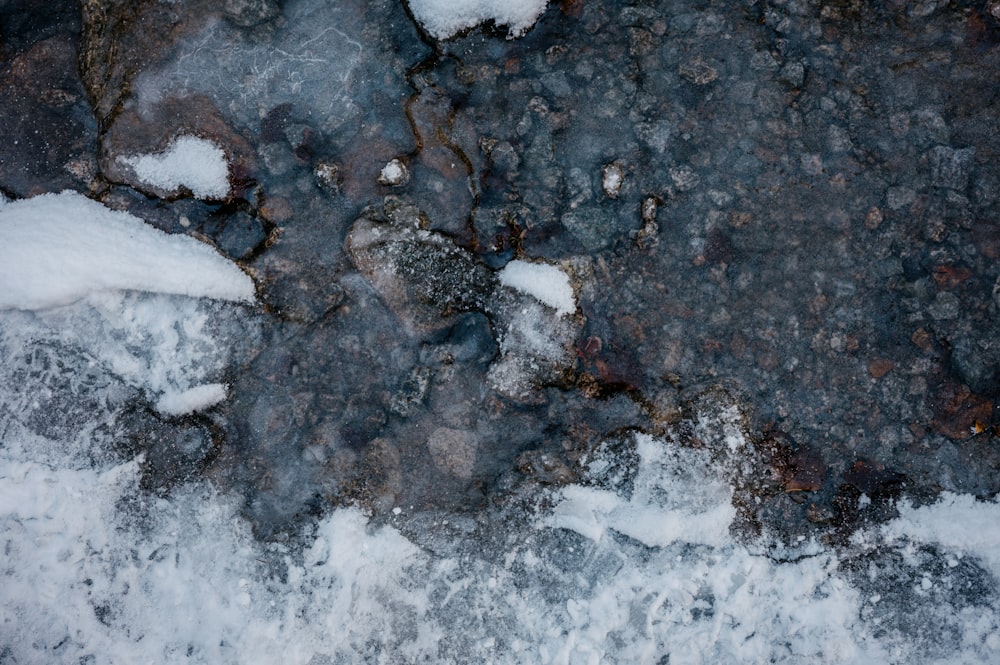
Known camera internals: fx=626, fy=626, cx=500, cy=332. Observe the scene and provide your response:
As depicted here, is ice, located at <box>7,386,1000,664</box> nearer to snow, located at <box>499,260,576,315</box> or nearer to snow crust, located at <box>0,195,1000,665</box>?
snow crust, located at <box>0,195,1000,665</box>

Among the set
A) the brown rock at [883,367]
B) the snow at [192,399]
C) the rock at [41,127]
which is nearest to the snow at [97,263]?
the rock at [41,127]

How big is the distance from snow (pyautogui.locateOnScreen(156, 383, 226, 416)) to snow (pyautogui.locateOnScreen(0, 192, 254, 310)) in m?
0.31

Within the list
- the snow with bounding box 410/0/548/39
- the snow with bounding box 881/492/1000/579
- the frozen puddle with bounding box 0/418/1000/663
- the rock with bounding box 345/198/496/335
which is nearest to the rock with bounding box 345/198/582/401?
the rock with bounding box 345/198/496/335

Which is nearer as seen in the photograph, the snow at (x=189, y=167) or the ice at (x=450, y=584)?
the ice at (x=450, y=584)

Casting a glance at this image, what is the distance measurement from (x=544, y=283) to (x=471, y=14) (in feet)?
3.12

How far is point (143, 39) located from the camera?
215 cm

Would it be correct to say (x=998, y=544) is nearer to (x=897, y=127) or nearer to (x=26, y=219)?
(x=897, y=127)

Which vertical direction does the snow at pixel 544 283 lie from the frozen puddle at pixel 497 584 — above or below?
above

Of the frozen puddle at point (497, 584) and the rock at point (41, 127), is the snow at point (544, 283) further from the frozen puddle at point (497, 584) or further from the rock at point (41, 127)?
the rock at point (41, 127)

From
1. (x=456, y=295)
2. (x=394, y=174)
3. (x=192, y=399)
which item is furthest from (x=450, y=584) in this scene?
(x=394, y=174)

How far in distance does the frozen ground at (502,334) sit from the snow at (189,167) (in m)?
0.01

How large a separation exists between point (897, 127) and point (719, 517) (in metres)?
1.41

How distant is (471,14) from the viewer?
213cm

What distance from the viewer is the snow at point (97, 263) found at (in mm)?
2111
